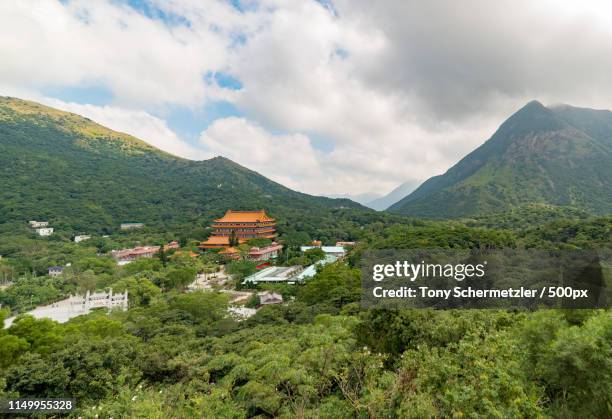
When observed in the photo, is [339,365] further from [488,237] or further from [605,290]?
[488,237]

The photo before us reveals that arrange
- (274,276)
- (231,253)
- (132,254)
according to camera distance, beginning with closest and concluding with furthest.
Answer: (274,276) → (231,253) → (132,254)

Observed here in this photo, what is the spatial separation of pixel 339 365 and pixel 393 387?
10.4 ft

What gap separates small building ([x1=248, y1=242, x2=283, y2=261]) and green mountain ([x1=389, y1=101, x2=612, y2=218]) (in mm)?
64794

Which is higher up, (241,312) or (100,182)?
(100,182)

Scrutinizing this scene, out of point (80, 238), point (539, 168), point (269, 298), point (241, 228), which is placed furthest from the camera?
point (539, 168)

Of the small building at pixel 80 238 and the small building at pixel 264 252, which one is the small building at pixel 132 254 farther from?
the small building at pixel 264 252

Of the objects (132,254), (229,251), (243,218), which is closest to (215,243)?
(229,251)

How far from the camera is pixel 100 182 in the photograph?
78.6m

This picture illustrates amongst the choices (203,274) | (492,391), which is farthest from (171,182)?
(492,391)

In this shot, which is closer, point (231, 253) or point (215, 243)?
point (231, 253)

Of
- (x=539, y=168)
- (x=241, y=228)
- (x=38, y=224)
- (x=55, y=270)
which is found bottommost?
(x=55, y=270)

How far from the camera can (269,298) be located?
80.0 feet

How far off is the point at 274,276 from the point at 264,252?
1203 cm

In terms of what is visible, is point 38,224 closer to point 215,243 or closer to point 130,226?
point 130,226
